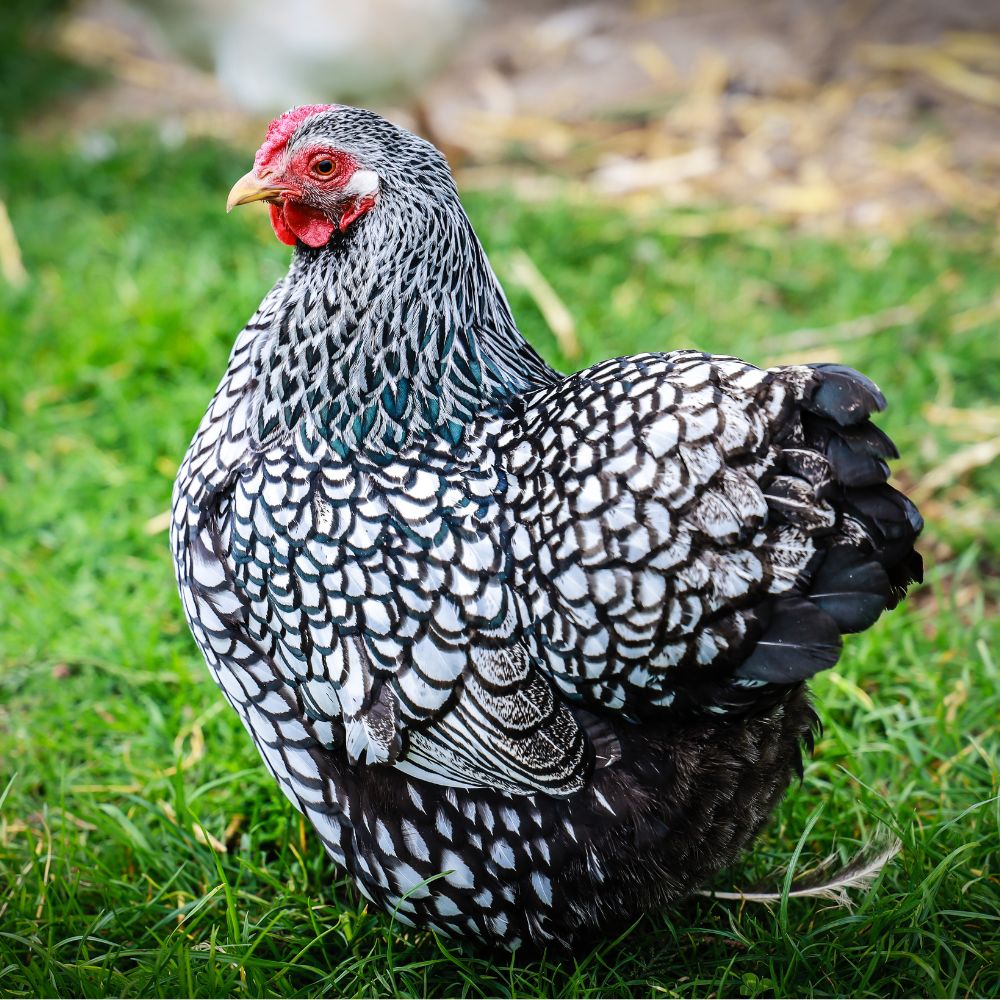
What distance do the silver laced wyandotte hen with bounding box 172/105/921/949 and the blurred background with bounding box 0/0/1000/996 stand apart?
285 mm

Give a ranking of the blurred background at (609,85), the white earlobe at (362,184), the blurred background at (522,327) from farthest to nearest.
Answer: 1. the blurred background at (609,85)
2. the blurred background at (522,327)
3. the white earlobe at (362,184)

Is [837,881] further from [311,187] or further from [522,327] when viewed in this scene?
[522,327]

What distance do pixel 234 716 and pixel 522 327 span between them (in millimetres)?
1819

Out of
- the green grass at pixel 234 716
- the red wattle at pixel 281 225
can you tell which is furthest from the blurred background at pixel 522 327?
the red wattle at pixel 281 225

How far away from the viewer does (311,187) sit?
173 cm

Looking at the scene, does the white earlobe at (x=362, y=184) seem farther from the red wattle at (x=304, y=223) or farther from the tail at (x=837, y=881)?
the tail at (x=837, y=881)

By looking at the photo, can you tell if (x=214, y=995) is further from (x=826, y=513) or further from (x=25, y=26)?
(x=25, y=26)

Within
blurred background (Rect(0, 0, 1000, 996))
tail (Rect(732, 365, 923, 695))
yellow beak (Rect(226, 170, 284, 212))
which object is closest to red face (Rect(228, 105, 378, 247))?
yellow beak (Rect(226, 170, 284, 212))

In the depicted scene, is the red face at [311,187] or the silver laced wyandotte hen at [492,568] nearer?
the silver laced wyandotte hen at [492,568]

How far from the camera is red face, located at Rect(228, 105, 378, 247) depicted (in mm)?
1726

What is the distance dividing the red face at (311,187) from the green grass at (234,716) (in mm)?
1181

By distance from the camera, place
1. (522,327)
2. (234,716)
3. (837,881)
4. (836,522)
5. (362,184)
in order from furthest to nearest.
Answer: (522,327) < (234,716) < (837,881) < (362,184) < (836,522)

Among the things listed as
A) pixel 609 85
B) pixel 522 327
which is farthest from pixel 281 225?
pixel 609 85

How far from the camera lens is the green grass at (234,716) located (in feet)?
5.95
